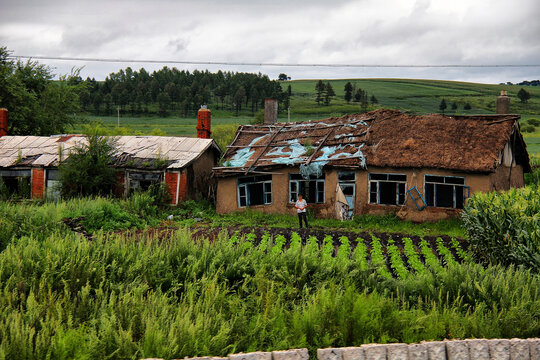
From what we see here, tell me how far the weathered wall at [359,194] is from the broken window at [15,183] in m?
11.6

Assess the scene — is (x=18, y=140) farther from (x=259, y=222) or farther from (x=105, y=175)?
(x=259, y=222)

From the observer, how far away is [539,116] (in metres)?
80.6

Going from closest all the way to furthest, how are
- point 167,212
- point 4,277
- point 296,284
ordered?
point 4,277 < point 296,284 < point 167,212

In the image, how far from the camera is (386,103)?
90375mm

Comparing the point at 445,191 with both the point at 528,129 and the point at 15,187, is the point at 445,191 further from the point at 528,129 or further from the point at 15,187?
the point at 528,129

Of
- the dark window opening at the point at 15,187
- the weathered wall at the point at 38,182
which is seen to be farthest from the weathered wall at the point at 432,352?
the dark window opening at the point at 15,187

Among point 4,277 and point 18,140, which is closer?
point 4,277

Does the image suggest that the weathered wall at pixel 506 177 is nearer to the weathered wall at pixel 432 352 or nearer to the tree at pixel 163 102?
the weathered wall at pixel 432 352

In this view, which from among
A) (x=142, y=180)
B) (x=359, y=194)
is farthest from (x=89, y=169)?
(x=359, y=194)

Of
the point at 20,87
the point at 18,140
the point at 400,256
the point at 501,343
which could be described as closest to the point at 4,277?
the point at 501,343

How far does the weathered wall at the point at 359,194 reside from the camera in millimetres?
20688

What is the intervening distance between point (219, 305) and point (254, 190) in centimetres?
1681

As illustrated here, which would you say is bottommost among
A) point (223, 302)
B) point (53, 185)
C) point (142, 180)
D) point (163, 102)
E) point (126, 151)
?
point (223, 302)

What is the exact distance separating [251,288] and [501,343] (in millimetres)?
4572
